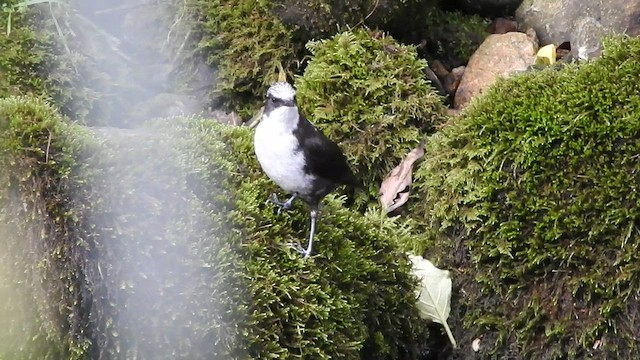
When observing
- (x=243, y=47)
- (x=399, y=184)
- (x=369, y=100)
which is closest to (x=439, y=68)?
(x=369, y=100)

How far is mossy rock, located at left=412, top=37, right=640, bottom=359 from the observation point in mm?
3209

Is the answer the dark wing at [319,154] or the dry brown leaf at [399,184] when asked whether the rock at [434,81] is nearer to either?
the dry brown leaf at [399,184]

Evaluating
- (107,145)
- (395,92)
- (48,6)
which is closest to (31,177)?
(107,145)

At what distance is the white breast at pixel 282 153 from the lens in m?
2.87

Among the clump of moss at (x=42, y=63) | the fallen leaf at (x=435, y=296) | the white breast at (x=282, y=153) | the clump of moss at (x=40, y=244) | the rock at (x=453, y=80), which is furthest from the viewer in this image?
the rock at (x=453, y=80)

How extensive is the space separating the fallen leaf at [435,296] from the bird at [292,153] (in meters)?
0.71

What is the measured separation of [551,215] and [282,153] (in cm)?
122

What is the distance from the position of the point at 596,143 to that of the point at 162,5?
8.81 feet

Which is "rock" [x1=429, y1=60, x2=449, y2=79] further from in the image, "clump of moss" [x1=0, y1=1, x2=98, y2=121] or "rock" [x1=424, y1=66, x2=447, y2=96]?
"clump of moss" [x1=0, y1=1, x2=98, y2=121]

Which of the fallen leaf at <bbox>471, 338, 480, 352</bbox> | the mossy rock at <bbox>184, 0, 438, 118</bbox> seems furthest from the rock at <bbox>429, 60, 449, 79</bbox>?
the fallen leaf at <bbox>471, 338, 480, 352</bbox>

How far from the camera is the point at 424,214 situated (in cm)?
387

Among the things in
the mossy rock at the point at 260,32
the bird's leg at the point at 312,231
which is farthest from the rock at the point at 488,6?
the bird's leg at the point at 312,231

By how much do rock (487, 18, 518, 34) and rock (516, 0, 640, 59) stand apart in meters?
0.05

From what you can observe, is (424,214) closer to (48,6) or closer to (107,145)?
(107,145)
